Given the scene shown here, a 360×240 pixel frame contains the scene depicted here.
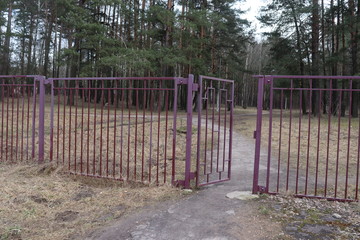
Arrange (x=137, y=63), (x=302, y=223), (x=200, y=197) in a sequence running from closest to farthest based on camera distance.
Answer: (x=302, y=223) < (x=200, y=197) < (x=137, y=63)

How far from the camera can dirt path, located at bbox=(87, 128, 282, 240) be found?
143 inches

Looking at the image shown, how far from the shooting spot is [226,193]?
523 cm

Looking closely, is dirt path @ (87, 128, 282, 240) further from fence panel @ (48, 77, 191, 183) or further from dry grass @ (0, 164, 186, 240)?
fence panel @ (48, 77, 191, 183)

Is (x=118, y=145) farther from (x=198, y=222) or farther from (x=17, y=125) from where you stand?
(x=198, y=222)

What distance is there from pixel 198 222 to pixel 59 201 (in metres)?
2.36

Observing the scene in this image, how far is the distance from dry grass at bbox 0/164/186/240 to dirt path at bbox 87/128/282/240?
11.9 inches

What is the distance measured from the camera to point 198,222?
3.97 metres

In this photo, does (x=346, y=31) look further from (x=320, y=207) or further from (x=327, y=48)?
(x=320, y=207)

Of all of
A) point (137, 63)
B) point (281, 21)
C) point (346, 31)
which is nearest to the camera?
point (137, 63)

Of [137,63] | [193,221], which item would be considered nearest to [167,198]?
[193,221]

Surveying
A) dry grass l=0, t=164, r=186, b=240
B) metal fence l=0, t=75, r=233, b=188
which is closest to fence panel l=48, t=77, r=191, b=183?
metal fence l=0, t=75, r=233, b=188

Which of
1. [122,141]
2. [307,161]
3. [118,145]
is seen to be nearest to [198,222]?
[307,161]

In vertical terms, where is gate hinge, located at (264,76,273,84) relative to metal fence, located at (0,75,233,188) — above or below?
above

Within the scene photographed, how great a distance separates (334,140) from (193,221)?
37.0 feet
